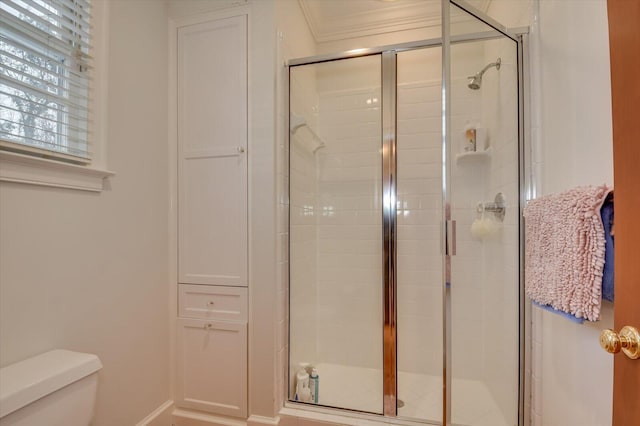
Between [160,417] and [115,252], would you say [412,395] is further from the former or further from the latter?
[115,252]

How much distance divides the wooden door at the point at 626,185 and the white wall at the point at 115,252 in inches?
66.9

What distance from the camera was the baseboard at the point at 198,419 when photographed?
1649mm

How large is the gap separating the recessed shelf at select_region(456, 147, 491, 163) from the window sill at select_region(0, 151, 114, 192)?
158 cm

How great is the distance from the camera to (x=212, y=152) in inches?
67.4

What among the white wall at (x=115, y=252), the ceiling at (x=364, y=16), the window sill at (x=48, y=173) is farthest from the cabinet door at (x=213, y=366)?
the ceiling at (x=364, y=16)

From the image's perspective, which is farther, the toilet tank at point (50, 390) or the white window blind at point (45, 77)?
the white window blind at point (45, 77)

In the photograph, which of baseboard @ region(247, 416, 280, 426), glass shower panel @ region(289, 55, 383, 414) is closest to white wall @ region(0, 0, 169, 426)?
baseboard @ region(247, 416, 280, 426)

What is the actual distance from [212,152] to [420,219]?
1446mm

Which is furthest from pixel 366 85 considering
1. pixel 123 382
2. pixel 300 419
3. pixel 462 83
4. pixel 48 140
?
pixel 123 382

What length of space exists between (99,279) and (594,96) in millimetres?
2000

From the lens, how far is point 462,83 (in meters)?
1.33

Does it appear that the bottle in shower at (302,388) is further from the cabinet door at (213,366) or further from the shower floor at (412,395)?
the cabinet door at (213,366)

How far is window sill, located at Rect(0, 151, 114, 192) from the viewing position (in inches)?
40.7

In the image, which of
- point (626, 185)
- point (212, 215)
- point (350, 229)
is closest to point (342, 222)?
point (350, 229)
